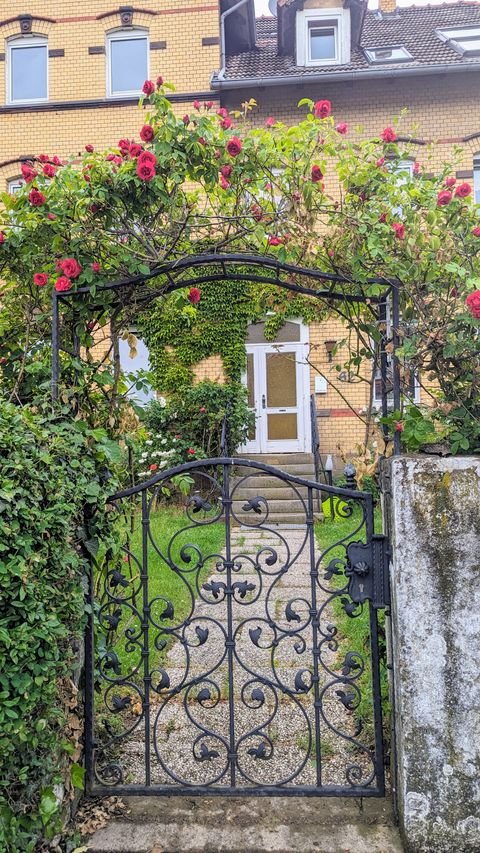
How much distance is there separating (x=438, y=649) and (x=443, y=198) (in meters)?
1.76

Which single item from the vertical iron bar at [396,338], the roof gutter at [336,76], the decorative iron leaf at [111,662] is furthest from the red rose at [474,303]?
the roof gutter at [336,76]

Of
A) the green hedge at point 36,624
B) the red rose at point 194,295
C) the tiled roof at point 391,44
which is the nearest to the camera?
the green hedge at point 36,624

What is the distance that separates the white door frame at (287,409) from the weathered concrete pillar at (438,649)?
350 inches

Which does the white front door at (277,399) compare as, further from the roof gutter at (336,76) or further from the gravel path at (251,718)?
the gravel path at (251,718)

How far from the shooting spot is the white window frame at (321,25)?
36.3 feet

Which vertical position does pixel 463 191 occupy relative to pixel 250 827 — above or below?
above

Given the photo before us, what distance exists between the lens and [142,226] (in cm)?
261

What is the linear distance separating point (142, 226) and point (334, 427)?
8681 millimetres

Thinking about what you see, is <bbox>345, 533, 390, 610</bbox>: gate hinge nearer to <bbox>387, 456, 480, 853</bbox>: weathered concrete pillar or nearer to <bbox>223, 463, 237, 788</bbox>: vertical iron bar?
<bbox>387, 456, 480, 853</bbox>: weathered concrete pillar

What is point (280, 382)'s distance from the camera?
445 inches

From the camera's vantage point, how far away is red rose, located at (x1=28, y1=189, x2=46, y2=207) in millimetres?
2484

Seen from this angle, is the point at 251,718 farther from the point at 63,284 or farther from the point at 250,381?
the point at 250,381

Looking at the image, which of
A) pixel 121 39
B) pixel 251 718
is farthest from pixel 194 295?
pixel 121 39

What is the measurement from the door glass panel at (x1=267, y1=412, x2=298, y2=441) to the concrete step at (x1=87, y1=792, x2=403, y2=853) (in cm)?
900
